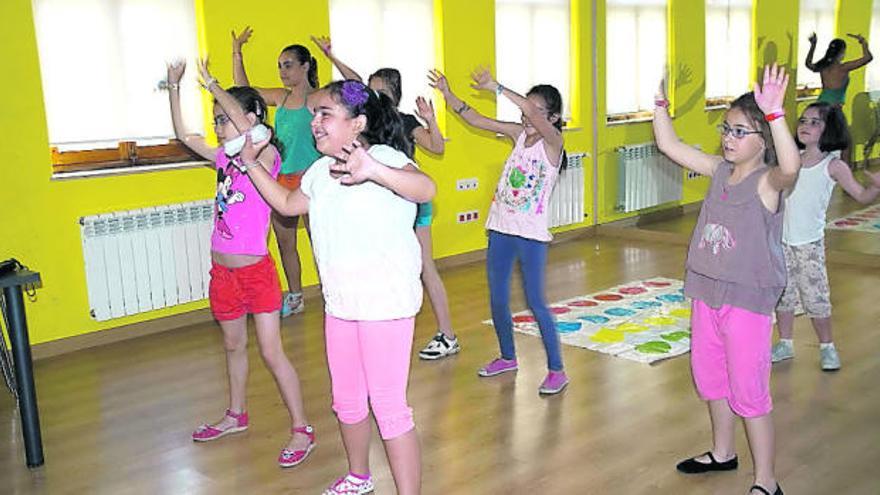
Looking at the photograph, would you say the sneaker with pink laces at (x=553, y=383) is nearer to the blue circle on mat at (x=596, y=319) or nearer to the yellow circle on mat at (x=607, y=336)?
the yellow circle on mat at (x=607, y=336)

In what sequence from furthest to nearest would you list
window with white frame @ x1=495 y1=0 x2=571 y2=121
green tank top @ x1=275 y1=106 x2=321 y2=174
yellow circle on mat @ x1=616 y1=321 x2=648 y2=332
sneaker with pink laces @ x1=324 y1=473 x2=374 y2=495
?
window with white frame @ x1=495 y1=0 x2=571 y2=121
green tank top @ x1=275 y1=106 x2=321 y2=174
yellow circle on mat @ x1=616 y1=321 x2=648 y2=332
sneaker with pink laces @ x1=324 y1=473 x2=374 y2=495

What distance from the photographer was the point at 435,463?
3.14 metres

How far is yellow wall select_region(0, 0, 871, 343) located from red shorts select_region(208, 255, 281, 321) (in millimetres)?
2054

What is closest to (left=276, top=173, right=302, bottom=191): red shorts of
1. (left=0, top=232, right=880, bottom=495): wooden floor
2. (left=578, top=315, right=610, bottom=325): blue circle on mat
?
(left=0, top=232, right=880, bottom=495): wooden floor

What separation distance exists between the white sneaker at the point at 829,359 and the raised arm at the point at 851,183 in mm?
682

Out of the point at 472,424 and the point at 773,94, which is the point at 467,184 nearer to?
the point at 472,424

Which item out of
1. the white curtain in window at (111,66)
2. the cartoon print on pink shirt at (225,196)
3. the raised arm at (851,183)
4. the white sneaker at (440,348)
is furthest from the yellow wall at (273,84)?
the cartoon print on pink shirt at (225,196)

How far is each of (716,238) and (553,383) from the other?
53.9 inches

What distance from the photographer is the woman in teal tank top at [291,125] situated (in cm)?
496

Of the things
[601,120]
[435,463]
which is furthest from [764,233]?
[601,120]

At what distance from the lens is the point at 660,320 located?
15.9 ft

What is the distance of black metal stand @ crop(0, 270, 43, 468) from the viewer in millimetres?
3057

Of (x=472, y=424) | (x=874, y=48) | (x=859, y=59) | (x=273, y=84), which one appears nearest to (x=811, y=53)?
(x=859, y=59)

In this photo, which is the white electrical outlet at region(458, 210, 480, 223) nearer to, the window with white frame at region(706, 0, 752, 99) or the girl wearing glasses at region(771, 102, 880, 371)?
the window with white frame at region(706, 0, 752, 99)
